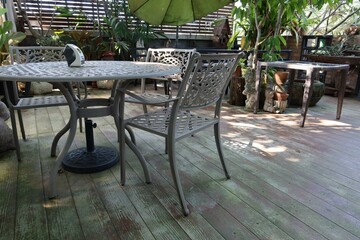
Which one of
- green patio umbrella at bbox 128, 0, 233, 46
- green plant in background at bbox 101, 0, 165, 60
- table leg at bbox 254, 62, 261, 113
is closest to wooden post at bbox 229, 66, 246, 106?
table leg at bbox 254, 62, 261, 113

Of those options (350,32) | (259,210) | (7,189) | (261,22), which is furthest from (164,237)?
(350,32)

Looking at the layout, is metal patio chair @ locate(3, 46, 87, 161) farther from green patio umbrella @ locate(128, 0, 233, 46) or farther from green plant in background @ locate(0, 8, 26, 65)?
green patio umbrella @ locate(128, 0, 233, 46)

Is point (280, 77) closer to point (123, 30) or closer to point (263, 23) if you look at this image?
point (263, 23)

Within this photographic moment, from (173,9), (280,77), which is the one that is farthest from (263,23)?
(173,9)

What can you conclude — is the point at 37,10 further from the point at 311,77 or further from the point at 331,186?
the point at 331,186

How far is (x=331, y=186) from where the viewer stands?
5.14ft

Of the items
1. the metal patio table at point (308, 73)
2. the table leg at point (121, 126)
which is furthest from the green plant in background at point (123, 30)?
the table leg at point (121, 126)

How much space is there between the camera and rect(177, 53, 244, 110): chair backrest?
46.0 inches

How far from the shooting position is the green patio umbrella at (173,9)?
2773 millimetres

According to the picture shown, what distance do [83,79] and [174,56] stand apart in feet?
3.90

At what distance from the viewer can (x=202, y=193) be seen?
4.87 feet

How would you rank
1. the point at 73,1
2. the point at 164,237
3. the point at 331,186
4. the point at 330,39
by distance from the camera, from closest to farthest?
the point at 164,237 → the point at 331,186 → the point at 330,39 → the point at 73,1

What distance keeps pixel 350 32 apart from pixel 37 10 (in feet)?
18.4

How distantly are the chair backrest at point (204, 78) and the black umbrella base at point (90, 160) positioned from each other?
2.60ft
